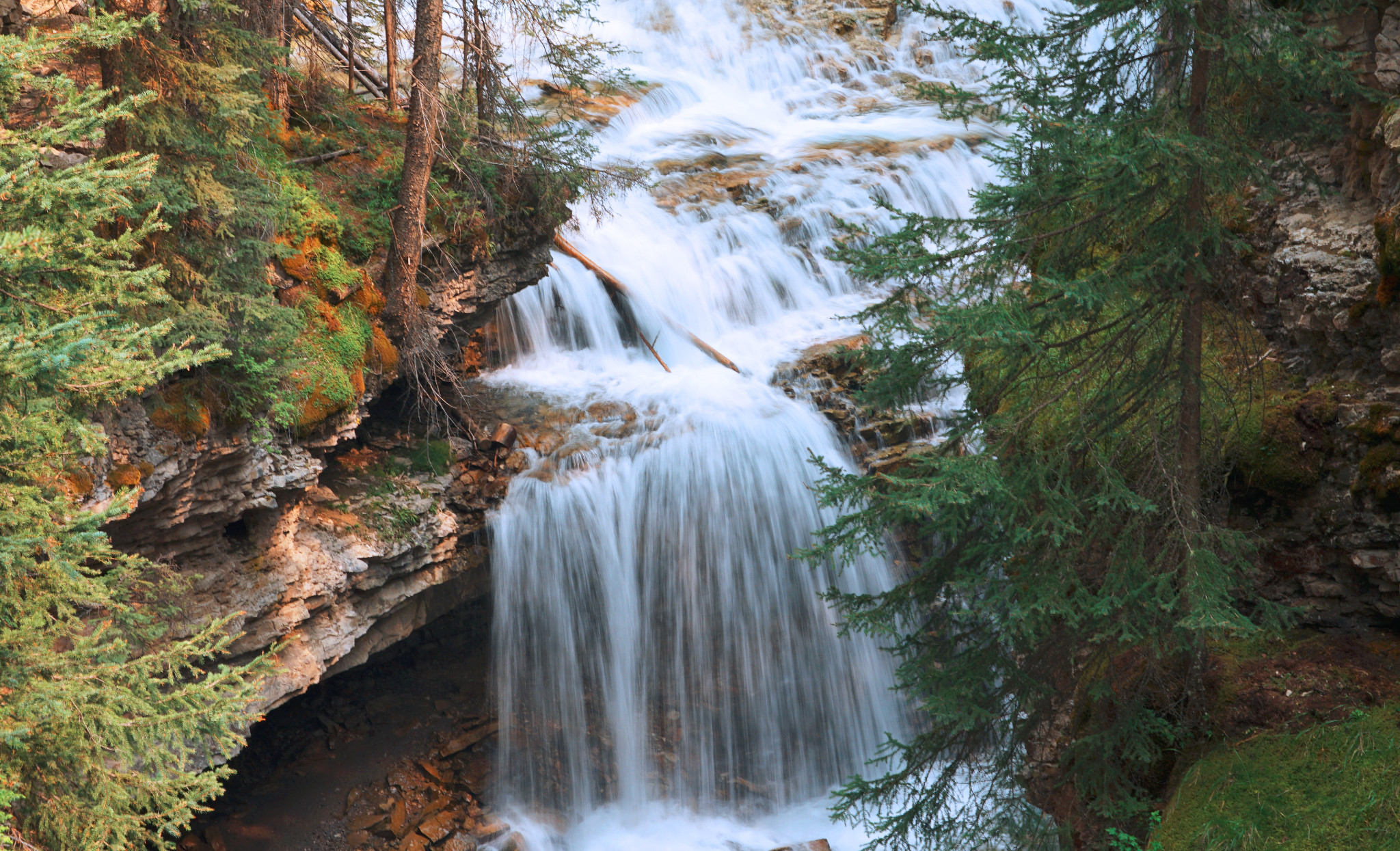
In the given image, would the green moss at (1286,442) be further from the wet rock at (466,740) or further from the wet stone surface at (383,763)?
the wet rock at (466,740)

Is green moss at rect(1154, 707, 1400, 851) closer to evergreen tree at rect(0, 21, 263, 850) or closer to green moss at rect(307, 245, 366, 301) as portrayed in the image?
evergreen tree at rect(0, 21, 263, 850)

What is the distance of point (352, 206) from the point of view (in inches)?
352

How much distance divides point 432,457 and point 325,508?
141 centimetres

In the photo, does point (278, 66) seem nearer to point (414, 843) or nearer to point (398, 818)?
point (398, 818)

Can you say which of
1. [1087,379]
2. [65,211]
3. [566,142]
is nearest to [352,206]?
[566,142]

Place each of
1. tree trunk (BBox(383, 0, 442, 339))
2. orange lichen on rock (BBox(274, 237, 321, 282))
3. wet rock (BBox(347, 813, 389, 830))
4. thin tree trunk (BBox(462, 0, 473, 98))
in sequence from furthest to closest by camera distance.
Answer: thin tree trunk (BBox(462, 0, 473, 98)), wet rock (BBox(347, 813, 389, 830)), tree trunk (BBox(383, 0, 442, 339)), orange lichen on rock (BBox(274, 237, 321, 282))

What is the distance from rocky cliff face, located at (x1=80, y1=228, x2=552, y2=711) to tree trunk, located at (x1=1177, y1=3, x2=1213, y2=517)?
232 inches

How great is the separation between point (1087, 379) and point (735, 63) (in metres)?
18.0

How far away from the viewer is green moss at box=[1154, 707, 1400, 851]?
4426 mm

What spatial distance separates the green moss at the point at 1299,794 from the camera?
443 centimetres

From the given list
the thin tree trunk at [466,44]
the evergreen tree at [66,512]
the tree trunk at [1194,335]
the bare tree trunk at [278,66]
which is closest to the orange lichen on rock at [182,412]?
the evergreen tree at [66,512]

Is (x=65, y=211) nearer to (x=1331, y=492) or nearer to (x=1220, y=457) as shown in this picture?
(x=1220, y=457)

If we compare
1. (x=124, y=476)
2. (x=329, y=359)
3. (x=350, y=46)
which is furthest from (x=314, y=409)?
(x=350, y=46)

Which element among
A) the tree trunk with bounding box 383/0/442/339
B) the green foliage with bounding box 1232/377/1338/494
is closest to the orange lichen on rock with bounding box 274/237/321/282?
the tree trunk with bounding box 383/0/442/339
